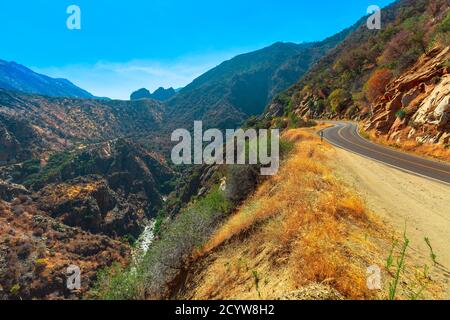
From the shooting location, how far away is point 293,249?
800 centimetres

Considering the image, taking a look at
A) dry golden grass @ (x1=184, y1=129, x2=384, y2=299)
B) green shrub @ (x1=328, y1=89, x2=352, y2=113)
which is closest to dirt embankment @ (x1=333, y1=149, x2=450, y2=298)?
dry golden grass @ (x1=184, y1=129, x2=384, y2=299)

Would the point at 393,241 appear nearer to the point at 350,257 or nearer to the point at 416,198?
the point at 350,257

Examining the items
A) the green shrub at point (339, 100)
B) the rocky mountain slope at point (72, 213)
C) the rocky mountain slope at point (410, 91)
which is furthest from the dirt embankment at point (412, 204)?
the green shrub at point (339, 100)

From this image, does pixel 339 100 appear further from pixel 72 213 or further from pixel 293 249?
pixel 72 213

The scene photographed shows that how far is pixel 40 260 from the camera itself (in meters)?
60.8

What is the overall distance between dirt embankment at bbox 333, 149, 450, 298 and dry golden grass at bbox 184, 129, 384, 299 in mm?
1251

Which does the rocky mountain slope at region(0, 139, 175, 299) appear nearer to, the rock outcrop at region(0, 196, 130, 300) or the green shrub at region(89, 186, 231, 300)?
the rock outcrop at region(0, 196, 130, 300)

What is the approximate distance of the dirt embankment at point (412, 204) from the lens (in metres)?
8.64

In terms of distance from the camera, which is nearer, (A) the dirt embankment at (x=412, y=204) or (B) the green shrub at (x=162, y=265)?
(A) the dirt embankment at (x=412, y=204)

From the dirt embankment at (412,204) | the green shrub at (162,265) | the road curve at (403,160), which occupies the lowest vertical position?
the green shrub at (162,265)

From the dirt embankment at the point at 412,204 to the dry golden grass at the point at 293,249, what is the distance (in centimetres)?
125

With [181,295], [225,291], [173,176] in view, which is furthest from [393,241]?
[173,176]

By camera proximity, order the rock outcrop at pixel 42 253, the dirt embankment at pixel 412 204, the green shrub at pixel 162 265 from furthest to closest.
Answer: the rock outcrop at pixel 42 253 → the green shrub at pixel 162 265 → the dirt embankment at pixel 412 204

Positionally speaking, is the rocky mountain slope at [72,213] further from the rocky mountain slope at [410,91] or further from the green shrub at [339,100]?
the green shrub at [339,100]
